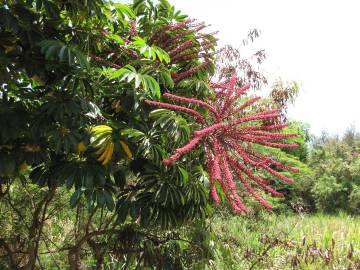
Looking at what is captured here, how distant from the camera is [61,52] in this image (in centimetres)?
189

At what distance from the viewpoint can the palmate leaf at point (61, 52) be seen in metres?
1.88

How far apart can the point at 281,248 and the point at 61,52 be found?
4572 mm

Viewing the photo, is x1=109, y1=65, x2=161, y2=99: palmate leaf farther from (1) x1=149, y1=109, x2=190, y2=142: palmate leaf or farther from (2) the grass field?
(2) the grass field

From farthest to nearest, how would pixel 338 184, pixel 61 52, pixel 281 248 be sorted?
pixel 338 184
pixel 281 248
pixel 61 52

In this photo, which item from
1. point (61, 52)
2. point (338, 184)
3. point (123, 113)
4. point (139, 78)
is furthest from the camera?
point (338, 184)

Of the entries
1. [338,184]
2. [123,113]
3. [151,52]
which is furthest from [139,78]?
[338,184]

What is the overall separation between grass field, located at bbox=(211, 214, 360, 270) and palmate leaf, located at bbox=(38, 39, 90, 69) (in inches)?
103

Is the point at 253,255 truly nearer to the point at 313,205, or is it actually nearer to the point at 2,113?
the point at 2,113

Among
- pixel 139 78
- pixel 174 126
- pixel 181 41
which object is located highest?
pixel 181 41

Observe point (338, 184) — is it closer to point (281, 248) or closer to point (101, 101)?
point (281, 248)

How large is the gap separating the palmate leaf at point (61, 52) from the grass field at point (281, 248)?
263 cm

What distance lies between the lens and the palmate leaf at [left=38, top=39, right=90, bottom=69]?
1879 mm

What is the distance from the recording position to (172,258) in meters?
3.46

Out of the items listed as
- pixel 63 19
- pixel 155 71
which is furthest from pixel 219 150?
pixel 63 19
